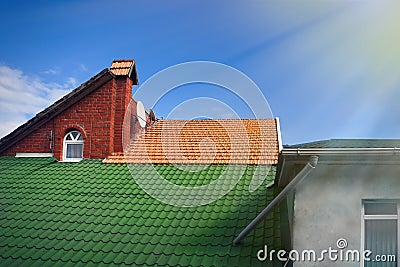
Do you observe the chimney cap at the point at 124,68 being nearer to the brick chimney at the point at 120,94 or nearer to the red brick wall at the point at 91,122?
the brick chimney at the point at 120,94

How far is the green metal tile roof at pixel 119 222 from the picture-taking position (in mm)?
7234

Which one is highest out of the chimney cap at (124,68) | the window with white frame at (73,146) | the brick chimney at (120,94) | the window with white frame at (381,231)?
the chimney cap at (124,68)

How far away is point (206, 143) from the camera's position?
12094 mm

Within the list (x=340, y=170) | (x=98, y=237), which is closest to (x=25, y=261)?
(x=98, y=237)

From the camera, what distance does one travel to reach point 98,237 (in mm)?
7863

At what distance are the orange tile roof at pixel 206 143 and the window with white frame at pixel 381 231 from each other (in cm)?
458

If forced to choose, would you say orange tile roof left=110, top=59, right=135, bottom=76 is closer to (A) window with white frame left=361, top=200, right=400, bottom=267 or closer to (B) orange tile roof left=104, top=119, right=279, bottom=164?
(B) orange tile roof left=104, top=119, right=279, bottom=164

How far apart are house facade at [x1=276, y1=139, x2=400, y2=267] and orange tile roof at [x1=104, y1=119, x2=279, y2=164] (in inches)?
174

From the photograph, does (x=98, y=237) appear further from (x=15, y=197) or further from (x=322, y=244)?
(x=322, y=244)

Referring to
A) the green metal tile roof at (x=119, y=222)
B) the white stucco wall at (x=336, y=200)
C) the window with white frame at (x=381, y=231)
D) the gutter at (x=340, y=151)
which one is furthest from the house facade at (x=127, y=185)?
the gutter at (x=340, y=151)

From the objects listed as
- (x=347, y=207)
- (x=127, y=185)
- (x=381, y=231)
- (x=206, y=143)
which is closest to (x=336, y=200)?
(x=347, y=207)

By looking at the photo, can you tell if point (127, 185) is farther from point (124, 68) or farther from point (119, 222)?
point (124, 68)

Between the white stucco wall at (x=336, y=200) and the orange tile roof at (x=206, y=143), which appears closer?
the white stucco wall at (x=336, y=200)

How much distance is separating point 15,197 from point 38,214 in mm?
1110
